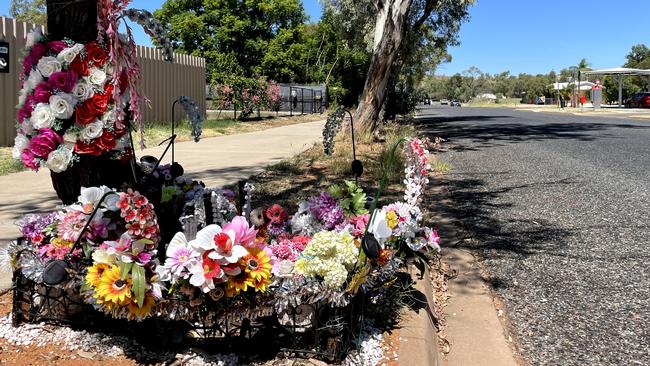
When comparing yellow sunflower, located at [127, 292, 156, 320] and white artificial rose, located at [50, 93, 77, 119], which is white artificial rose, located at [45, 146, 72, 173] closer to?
white artificial rose, located at [50, 93, 77, 119]

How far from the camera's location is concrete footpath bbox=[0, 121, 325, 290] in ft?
19.9

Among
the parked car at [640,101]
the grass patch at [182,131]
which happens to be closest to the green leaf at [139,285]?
the grass patch at [182,131]

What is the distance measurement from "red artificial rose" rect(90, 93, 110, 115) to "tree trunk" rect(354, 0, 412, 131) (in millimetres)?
10312

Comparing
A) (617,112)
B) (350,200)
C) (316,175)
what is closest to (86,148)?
(350,200)

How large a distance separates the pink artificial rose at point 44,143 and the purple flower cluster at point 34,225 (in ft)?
1.08

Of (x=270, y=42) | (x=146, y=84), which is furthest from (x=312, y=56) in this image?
(x=146, y=84)

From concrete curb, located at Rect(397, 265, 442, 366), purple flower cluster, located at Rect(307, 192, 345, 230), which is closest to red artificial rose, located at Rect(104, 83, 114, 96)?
purple flower cluster, located at Rect(307, 192, 345, 230)

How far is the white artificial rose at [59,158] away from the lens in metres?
3.02

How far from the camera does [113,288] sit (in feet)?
8.48

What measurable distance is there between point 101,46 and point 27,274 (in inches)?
48.6

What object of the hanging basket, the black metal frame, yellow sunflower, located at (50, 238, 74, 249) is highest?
the hanging basket

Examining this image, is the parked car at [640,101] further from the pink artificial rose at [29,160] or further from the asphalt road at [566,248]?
the pink artificial rose at [29,160]

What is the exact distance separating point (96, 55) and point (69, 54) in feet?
0.43

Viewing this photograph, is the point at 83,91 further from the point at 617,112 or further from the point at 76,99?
the point at 617,112
